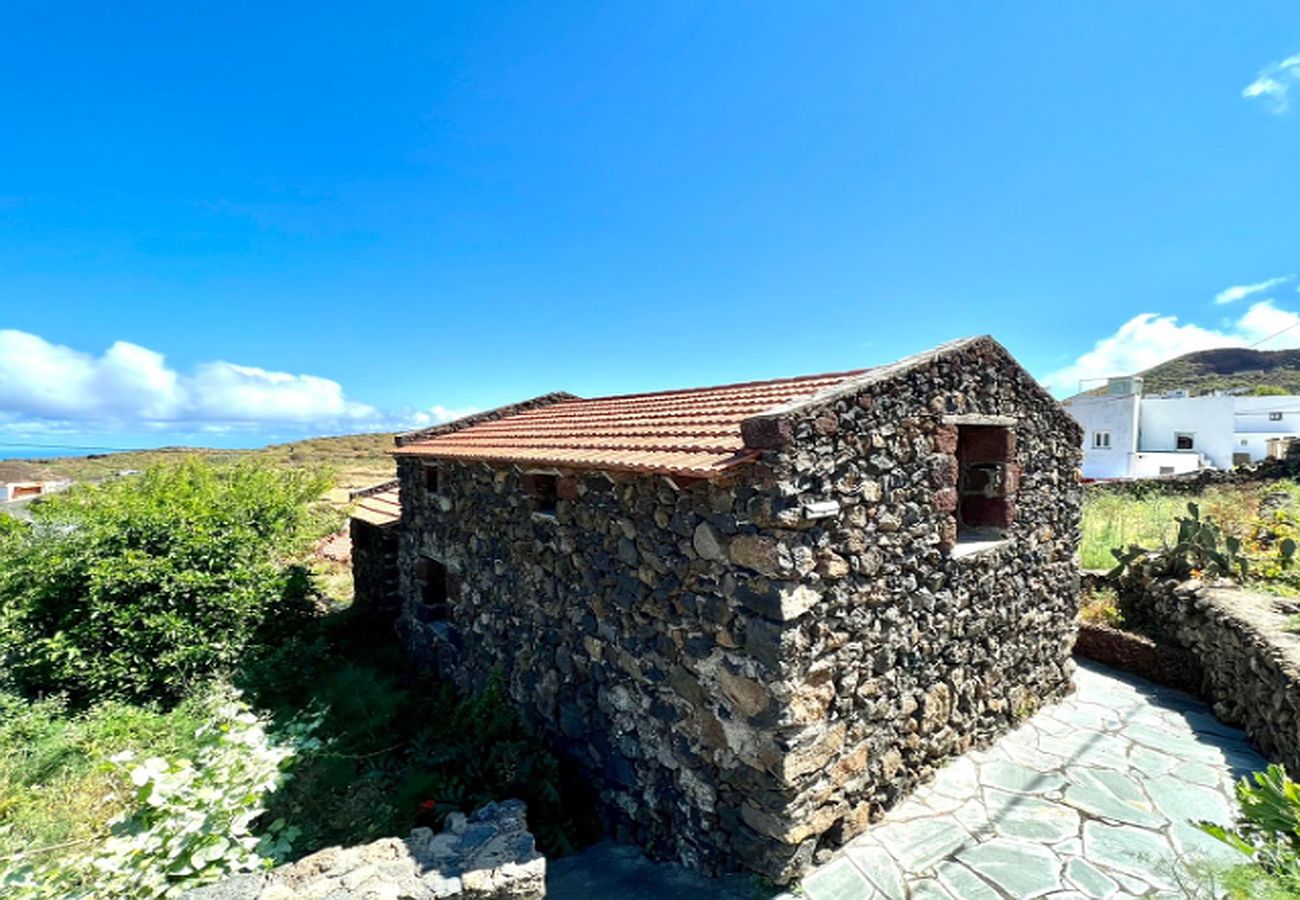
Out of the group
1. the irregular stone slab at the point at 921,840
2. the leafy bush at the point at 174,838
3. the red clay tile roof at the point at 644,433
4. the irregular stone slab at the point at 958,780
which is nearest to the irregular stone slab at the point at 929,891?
the irregular stone slab at the point at 921,840

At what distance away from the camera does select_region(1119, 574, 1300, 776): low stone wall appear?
4.60 m

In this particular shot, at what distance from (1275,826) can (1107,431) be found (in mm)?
31628

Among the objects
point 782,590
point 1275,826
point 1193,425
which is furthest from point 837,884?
point 1193,425

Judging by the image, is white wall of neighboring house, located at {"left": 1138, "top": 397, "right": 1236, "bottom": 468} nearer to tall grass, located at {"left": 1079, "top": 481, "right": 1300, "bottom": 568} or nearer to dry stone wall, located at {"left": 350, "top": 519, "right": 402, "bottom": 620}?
tall grass, located at {"left": 1079, "top": 481, "right": 1300, "bottom": 568}

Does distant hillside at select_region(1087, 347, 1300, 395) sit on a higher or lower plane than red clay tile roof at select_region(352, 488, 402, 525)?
higher

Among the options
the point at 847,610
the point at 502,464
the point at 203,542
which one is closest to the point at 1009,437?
the point at 847,610

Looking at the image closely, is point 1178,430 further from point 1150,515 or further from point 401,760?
point 401,760

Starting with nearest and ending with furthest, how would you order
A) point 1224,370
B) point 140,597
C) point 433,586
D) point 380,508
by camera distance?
1. point 140,597
2. point 433,586
3. point 380,508
4. point 1224,370

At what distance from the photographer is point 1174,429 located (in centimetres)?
2928

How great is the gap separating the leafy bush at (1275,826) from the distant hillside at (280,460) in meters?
24.1

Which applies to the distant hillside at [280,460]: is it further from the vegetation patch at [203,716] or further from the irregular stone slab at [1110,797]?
the irregular stone slab at [1110,797]

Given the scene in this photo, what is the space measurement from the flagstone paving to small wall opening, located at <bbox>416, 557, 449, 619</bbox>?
5.83 m

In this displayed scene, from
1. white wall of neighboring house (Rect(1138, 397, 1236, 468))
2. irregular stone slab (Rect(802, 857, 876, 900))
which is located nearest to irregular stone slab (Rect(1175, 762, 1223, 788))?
irregular stone slab (Rect(802, 857, 876, 900))

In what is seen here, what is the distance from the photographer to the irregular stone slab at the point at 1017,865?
358 cm
